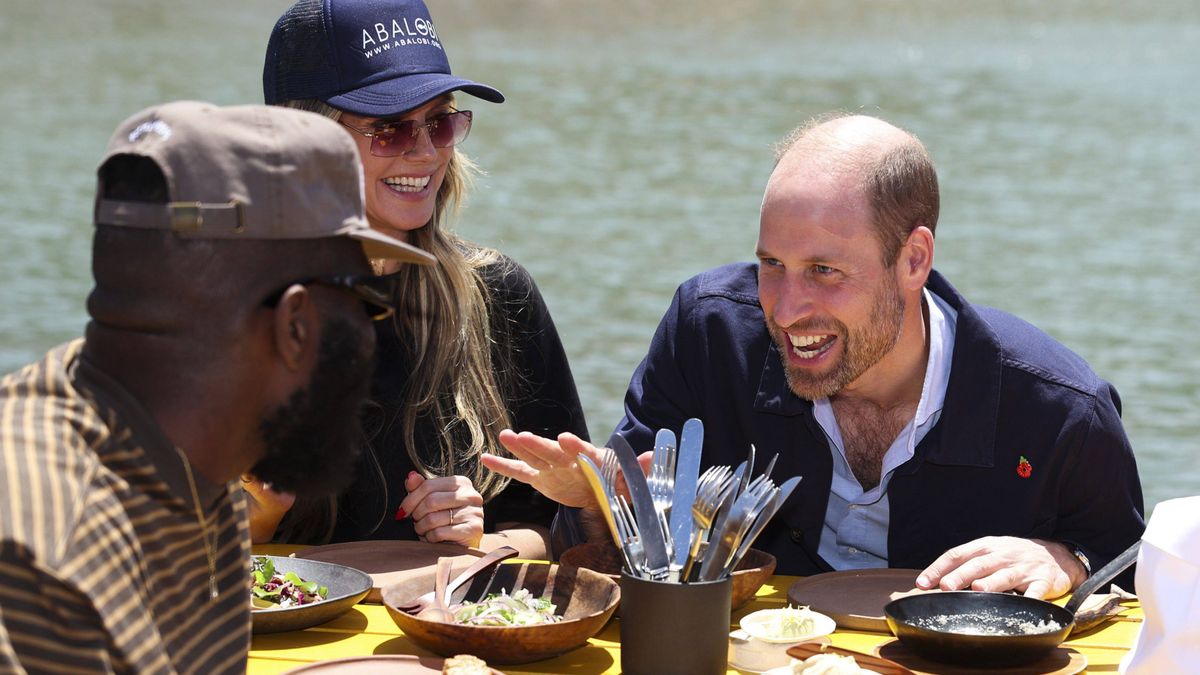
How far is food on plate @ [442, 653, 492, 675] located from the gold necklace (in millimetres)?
457

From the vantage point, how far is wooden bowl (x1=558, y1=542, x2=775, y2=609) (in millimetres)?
2602

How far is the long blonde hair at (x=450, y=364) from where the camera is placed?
11.6 feet

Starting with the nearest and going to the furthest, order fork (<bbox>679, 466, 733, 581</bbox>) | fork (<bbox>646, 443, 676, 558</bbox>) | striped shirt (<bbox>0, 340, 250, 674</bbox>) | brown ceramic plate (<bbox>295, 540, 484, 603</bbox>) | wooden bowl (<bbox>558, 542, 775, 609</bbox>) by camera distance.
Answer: striped shirt (<bbox>0, 340, 250, 674</bbox>)
fork (<bbox>679, 466, 733, 581</bbox>)
fork (<bbox>646, 443, 676, 558</bbox>)
wooden bowl (<bbox>558, 542, 775, 609</bbox>)
brown ceramic plate (<bbox>295, 540, 484, 603</bbox>)

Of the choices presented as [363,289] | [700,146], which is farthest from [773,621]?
[700,146]

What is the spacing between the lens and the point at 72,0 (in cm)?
2673

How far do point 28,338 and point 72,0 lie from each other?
18.4 meters

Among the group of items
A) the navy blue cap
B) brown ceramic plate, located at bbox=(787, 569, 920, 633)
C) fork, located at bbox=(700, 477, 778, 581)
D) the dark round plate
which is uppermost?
the navy blue cap

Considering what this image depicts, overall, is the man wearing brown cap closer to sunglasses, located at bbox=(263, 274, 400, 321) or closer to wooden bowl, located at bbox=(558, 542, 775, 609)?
sunglasses, located at bbox=(263, 274, 400, 321)

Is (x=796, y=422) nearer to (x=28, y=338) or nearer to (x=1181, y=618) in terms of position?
(x=1181, y=618)

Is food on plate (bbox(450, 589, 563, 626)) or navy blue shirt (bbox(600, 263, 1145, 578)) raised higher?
navy blue shirt (bbox(600, 263, 1145, 578))

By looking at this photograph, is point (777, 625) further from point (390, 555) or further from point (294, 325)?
point (294, 325)

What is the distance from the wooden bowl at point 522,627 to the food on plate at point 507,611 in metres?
0.04

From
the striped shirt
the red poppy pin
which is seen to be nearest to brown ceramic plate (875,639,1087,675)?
the red poppy pin

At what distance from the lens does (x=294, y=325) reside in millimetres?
1763
